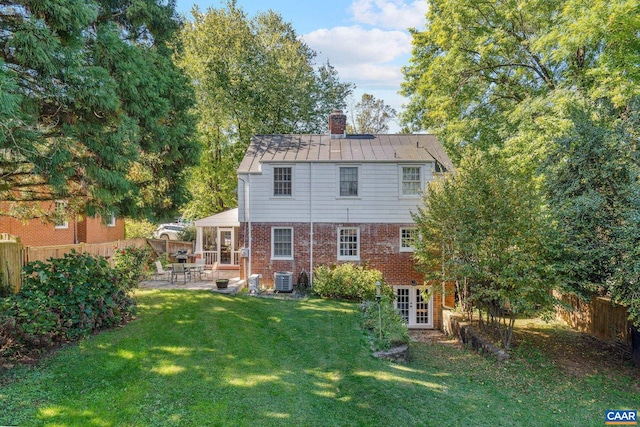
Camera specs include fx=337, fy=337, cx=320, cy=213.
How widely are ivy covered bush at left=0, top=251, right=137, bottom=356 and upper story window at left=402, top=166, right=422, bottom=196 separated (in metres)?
11.3

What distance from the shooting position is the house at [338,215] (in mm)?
14930

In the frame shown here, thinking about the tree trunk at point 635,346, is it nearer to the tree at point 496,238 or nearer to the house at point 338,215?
the tree at point 496,238

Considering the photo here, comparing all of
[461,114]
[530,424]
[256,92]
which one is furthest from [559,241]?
[256,92]

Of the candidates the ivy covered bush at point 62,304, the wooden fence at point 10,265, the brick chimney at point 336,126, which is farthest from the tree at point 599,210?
the wooden fence at point 10,265

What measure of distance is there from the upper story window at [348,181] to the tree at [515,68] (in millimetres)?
5673

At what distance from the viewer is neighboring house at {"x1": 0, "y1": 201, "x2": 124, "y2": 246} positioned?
53.9ft

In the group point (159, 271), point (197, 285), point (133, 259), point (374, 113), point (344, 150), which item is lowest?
point (197, 285)

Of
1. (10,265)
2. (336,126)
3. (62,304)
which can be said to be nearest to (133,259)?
(10,265)

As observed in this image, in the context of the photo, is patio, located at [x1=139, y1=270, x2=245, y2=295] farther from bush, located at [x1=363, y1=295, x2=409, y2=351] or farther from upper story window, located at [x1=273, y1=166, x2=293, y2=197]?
bush, located at [x1=363, y1=295, x2=409, y2=351]

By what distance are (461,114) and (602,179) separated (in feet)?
30.4

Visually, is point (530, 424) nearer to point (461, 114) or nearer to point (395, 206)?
point (395, 206)

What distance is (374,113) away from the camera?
124 feet

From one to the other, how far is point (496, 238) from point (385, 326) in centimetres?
416

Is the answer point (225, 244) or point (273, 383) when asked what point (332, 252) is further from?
point (273, 383)
